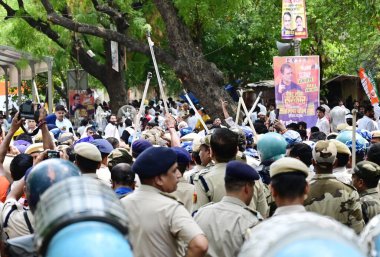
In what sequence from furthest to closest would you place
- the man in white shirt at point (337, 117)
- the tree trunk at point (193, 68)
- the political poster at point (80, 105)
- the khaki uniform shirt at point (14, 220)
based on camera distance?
the political poster at point (80, 105)
the man in white shirt at point (337, 117)
the tree trunk at point (193, 68)
the khaki uniform shirt at point (14, 220)

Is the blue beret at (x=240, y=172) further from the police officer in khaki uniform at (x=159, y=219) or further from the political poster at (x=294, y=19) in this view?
the political poster at (x=294, y=19)

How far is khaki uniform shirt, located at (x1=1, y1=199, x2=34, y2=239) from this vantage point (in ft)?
16.5

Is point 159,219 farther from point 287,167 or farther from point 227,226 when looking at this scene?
point 287,167

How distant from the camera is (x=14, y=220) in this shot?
5.07 meters

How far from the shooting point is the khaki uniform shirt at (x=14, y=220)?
16.5ft

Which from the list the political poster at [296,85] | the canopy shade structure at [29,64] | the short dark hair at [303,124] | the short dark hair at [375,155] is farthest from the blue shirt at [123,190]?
the canopy shade structure at [29,64]

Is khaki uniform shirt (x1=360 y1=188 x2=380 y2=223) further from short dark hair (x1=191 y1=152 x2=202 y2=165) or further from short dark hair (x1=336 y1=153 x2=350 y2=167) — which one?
short dark hair (x1=191 y1=152 x2=202 y2=165)

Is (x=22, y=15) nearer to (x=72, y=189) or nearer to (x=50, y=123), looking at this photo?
(x=50, y=123)

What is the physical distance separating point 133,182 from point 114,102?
20980 millimetres

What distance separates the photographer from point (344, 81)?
141 ft

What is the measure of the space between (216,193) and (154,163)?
1.42 m

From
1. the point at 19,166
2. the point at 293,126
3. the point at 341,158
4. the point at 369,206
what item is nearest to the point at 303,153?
the point at 341,158

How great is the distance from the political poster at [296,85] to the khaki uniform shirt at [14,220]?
36.5 ft

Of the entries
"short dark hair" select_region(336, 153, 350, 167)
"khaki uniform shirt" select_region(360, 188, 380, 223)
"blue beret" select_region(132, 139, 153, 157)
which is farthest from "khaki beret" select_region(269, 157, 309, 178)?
"blue beret" select_region(132, 139, 153, 157)
